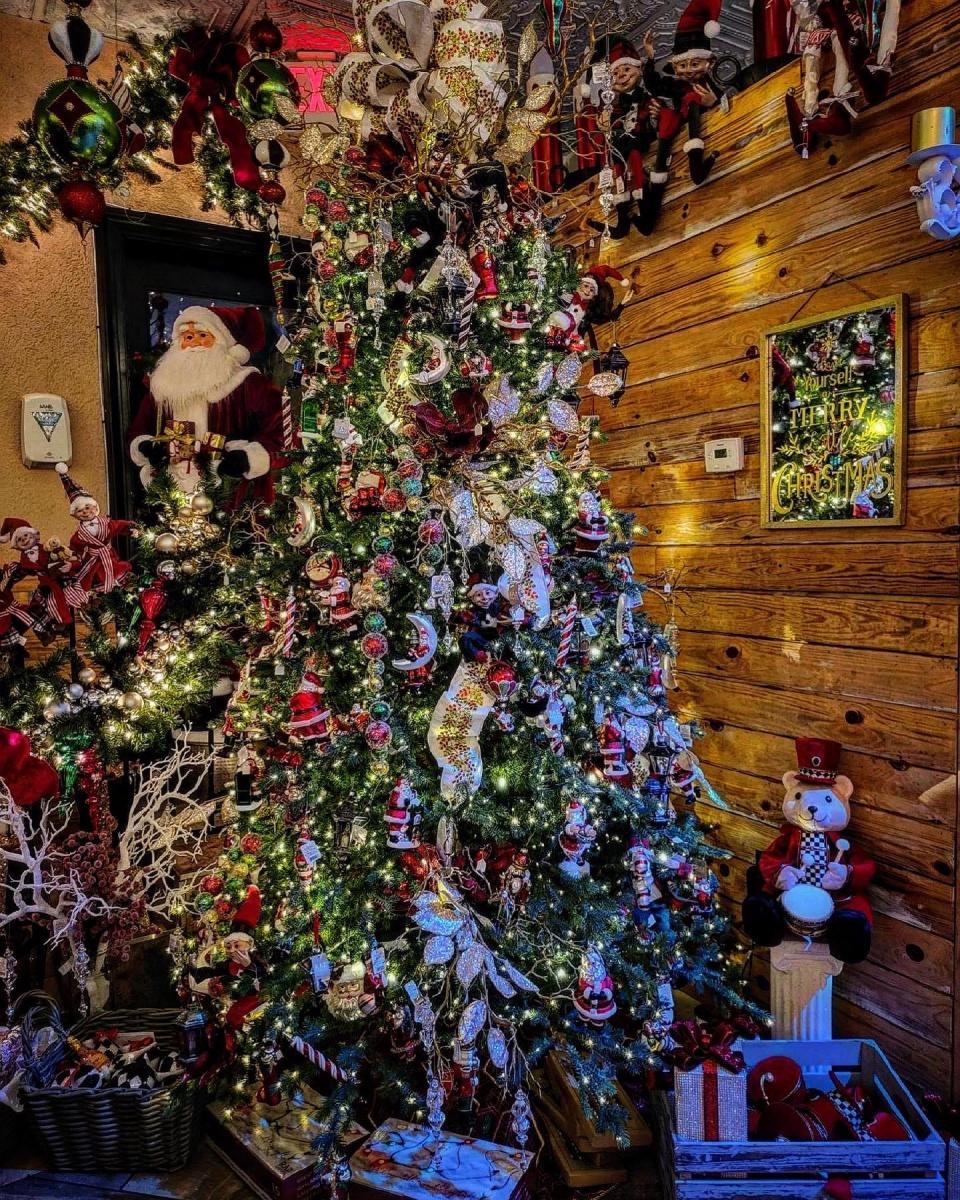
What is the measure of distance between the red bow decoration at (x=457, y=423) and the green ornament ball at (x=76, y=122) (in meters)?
1.09

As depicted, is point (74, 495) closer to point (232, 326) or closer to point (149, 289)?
point (232, 326)

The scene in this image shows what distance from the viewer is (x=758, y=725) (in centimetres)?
221

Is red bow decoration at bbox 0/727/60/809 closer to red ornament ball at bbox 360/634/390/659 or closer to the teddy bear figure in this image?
red ornament ball at bbox 360/634/390/659

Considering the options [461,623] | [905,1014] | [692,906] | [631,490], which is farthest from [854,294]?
[905,1014]

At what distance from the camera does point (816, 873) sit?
5.98ft

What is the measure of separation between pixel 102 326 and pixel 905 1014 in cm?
309

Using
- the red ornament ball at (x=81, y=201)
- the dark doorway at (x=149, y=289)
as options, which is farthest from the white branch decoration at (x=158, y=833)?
the red ornament ball at (x=81, y=201)

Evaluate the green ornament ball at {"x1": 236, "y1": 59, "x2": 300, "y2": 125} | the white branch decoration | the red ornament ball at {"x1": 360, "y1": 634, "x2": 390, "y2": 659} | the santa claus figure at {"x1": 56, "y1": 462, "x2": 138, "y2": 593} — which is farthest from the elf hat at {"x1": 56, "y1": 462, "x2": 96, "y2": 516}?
the green ornament ball at {"x1": 236, "y1": 59, "x2": 300, "y2": 125}

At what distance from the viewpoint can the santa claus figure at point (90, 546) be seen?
189 cm

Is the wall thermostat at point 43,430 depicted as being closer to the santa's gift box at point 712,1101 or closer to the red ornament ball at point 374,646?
the red ornament ball at point 374,646

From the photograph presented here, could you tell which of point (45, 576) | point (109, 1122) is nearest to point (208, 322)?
point (45, 576)

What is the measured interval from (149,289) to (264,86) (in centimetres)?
93

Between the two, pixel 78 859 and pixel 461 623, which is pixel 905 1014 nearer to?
pixel 461 623

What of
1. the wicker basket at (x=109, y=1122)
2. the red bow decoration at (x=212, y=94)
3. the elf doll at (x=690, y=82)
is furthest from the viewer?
the red bow decoration at (x=212, y=94)
